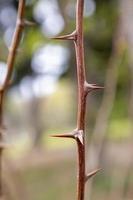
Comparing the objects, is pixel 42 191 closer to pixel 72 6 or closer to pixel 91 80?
pixel 91 80

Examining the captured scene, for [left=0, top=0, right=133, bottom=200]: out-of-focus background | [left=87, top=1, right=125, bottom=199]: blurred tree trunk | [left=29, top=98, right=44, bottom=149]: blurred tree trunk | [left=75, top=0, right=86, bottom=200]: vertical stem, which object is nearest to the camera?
[left=75, top=0, right=86, bottom=200]: vertical stem

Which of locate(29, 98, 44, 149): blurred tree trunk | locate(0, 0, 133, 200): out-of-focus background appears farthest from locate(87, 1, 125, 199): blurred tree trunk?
locate(29, 98, 44, 149): blurred tree trunk

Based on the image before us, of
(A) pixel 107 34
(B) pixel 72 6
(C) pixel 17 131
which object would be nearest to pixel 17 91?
(C) pixel 17 131

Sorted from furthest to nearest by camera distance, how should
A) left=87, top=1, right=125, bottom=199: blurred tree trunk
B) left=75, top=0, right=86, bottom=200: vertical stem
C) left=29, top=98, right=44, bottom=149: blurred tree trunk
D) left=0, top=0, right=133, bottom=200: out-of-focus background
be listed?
left=29, top=98, right=44, bottom=149: blurred tree trunk → left=0, top=0, right=133, bottom=200: out-of-focus background → left=87, top=1, right=125, bottom=199: blurred tree trunk → left=75, top=0, right=86, bottom=200: vertical stem

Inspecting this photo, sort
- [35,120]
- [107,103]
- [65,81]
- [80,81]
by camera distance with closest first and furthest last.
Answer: [80,81], [107,103], [65,81], [35,120]

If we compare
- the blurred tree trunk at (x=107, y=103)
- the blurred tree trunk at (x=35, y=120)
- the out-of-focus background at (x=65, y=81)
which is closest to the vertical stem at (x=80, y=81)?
the blurred tree trunk at (x=107, y=103)

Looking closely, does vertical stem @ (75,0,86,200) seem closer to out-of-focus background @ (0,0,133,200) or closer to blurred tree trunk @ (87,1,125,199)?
blurred tree trunk @ (87,1,125,199)

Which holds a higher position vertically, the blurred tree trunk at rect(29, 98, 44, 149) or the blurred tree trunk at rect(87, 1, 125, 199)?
the blurred tree trunk at rect(87, 1, 125, 199)

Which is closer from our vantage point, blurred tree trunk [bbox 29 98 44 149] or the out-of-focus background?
the out-of-focus background

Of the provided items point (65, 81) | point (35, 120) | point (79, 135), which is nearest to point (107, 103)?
point (79, 135)

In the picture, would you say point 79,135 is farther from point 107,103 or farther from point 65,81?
point 65,81

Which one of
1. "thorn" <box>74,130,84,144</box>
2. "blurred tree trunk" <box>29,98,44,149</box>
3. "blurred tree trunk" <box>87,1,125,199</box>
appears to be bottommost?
"blurred tree trunk" <box>29,98,44,149</box>
